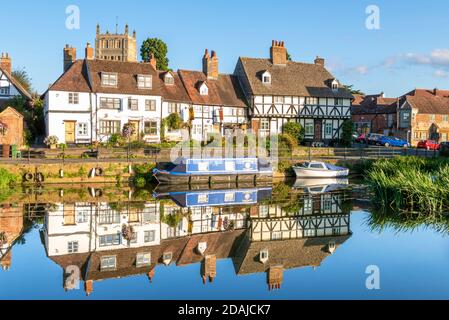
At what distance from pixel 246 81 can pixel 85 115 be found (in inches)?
648

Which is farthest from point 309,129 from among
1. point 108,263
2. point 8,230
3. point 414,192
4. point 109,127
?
point 108,263

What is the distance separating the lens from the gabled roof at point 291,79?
49.2 meters

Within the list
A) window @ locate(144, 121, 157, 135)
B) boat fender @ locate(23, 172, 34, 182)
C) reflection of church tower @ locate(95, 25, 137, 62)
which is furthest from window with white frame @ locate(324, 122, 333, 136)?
reflection of church tower @ locate(95, 25, 137, 62)

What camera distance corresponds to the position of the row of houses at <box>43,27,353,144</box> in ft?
137

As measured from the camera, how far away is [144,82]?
43906mm

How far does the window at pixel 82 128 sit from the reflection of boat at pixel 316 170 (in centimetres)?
1741

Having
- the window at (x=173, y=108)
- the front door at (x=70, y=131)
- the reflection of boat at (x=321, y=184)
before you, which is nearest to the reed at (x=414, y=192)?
the reflection of boat at (x=321, y=184)

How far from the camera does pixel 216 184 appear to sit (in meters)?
34.9

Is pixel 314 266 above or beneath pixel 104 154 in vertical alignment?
beneath

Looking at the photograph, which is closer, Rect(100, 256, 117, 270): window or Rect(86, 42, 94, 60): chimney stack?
Rect(100, 256, 117, 270): window

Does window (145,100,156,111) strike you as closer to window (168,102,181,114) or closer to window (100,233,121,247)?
window (168,102,181,114)

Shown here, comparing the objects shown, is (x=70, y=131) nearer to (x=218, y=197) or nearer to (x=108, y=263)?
(x=218, y=197)
